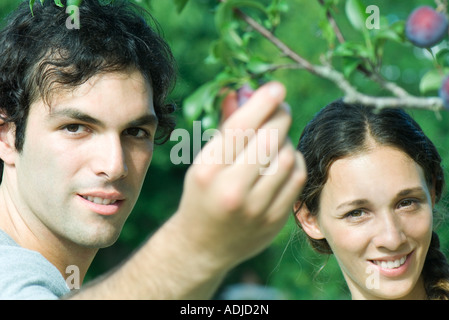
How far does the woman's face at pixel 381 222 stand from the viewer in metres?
2.18

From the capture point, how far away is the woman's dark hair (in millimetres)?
2242

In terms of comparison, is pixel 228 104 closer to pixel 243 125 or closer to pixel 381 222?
pixel 243 125

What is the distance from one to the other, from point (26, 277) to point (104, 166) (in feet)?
1.80

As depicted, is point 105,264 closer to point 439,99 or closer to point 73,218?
point 73,218

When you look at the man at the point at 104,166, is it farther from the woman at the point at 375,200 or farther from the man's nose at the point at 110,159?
the woman at the point at 375,200

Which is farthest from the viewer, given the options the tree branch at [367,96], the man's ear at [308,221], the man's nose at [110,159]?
the man's ear at [308,221]

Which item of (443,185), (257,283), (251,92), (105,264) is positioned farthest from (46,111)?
(257,283)

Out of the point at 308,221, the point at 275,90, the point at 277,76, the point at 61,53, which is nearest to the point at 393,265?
the point at 308,221

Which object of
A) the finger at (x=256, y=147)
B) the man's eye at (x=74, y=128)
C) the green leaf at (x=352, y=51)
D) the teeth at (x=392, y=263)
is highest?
the man's eye at (x=74, y=128)

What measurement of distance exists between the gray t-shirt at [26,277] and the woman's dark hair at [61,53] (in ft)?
2.14

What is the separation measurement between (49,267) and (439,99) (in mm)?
1200

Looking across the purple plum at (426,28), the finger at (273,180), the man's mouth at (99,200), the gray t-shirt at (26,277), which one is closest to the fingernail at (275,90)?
the finger at (273,180)

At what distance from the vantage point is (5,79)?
2.44 meters

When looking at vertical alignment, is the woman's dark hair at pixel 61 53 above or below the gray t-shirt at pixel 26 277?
above
